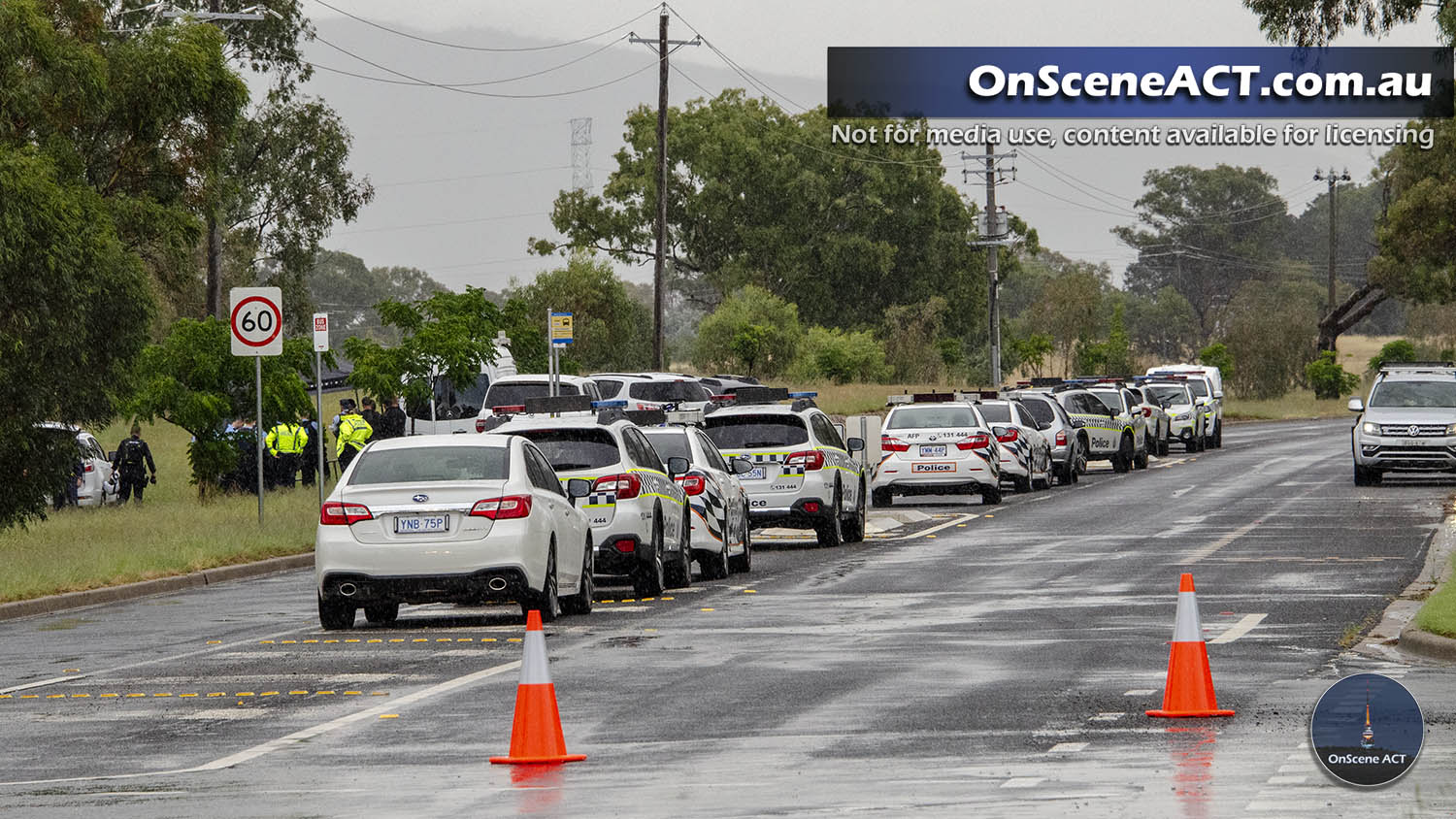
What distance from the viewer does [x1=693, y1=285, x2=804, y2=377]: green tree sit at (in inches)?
3150

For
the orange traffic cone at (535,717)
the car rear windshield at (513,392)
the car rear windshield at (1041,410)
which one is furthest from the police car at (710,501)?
the car rear windshield at (1041,410)

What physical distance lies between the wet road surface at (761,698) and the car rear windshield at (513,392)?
53.6 ft

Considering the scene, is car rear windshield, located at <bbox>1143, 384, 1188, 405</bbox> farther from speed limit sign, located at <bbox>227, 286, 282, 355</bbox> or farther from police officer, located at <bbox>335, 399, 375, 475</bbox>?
speed limit sign, located at <bbox>227, 286, 282, 355</bbox>

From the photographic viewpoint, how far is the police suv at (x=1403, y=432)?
37625 mm

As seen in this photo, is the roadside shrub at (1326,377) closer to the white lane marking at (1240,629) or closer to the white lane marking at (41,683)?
the white lane marking at (1240,629)

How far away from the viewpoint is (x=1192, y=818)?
8758 mm

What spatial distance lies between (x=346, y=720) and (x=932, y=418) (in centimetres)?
2401

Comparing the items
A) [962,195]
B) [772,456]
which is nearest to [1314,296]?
[962,195]

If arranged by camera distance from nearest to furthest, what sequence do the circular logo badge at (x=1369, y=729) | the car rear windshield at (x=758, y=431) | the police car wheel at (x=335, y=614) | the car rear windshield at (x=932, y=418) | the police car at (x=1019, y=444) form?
the circular logo badge at (x=1369, y=729) → the police car wheel at (x=335, y=614) → the car rear windshield at (x=758, y=431) → the car rear windshield at (x=932, y=418) → the police car at (x=1019, y=444)

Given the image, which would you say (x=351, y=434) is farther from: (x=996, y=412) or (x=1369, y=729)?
(x=1369, y=729)

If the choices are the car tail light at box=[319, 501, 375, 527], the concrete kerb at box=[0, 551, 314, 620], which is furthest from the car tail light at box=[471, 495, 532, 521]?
the concrete kerb at box=[0, 551, 314, 620]

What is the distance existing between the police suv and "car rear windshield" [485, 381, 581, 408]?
13.3 metres

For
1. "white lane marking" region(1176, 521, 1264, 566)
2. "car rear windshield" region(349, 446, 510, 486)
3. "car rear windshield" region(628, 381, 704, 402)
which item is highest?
"car rear windshield" region(628, 381, 704, 402)

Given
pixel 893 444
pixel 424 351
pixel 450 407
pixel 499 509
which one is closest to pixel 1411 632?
pixel 499 509
